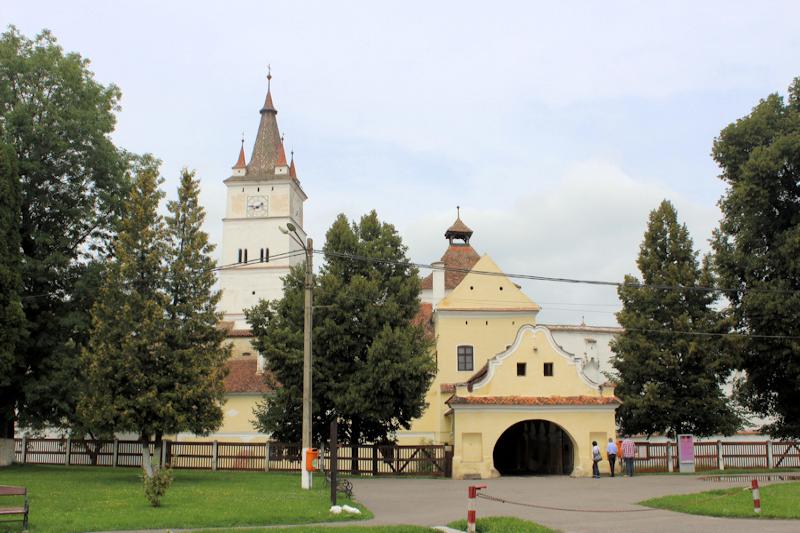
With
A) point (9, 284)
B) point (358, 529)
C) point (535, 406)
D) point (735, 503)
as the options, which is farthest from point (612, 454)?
point (9, 284)

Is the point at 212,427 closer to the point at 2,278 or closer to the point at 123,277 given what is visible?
the point at 123,277

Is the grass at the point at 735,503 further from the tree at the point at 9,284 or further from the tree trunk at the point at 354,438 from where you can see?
the tree at the point at 9,284

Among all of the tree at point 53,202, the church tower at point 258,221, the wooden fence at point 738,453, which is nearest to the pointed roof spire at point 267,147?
the church tower at point 258,221

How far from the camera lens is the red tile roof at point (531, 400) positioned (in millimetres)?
34125

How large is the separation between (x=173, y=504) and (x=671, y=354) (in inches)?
1070

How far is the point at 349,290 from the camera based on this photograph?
35562 millimetres

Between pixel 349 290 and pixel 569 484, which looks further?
pixel 349 290

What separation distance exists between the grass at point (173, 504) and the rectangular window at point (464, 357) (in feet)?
61.8

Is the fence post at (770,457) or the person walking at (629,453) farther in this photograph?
the fence post at (770,457)

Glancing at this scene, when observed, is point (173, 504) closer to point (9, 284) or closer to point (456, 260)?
point (9, 284)

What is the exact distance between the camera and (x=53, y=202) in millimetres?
35219

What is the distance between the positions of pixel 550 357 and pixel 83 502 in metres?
21.1

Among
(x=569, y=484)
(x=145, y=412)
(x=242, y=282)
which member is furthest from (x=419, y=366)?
(x=242, y=282)

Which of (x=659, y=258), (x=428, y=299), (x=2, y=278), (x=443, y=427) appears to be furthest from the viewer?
(x=428, y=299)
